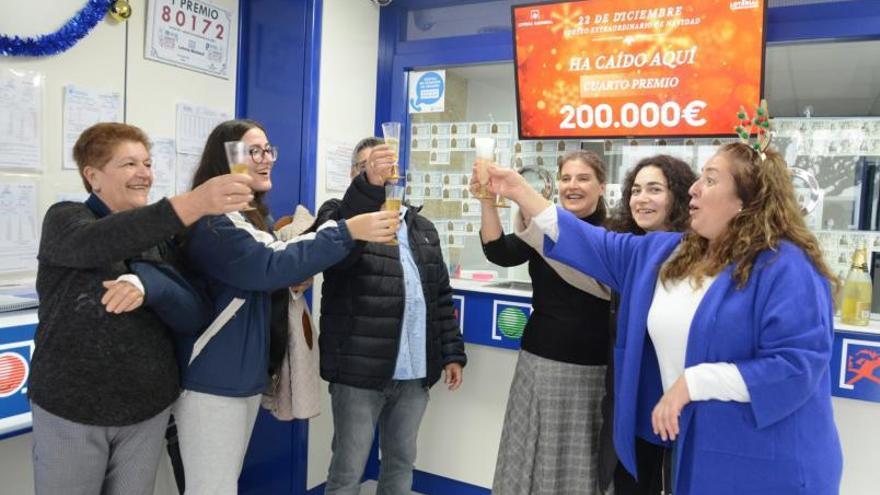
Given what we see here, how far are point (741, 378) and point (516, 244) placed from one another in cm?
101

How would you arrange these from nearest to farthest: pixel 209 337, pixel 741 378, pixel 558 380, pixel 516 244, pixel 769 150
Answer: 1. pixel 741 378
2. pixel 769 150
3. pixel 209 337
4. pixel 558 380
5. pixel 516 244

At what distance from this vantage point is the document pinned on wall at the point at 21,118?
2.11 m

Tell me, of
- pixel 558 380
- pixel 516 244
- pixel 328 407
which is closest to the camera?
pixel 558 380

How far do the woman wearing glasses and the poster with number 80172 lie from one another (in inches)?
41.2

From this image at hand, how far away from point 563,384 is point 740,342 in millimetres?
714

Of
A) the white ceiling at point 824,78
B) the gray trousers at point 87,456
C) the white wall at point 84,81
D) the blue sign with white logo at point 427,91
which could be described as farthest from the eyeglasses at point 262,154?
the white ceiling at point 824,78

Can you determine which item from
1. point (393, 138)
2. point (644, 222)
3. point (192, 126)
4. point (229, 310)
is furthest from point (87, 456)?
point (644, 222)

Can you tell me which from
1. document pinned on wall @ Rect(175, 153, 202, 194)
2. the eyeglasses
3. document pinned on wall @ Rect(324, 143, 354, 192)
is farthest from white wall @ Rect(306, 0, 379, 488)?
the eyeglasses

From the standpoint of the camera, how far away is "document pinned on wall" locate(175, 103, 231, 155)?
2.74 m

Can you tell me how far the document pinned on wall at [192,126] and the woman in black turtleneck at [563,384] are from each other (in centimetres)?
144

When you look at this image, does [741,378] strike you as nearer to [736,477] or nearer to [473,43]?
[736,477]

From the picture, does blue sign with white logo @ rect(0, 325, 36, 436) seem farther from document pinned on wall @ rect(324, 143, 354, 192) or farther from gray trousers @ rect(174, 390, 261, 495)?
document pinned on wall @ rect(324, 143, 354, 192)

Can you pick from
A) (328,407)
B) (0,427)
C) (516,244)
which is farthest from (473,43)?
(0,427)

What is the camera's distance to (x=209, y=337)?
1.77m
